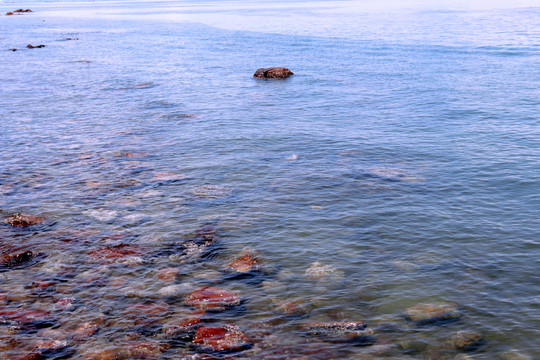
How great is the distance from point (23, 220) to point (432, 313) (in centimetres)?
1222

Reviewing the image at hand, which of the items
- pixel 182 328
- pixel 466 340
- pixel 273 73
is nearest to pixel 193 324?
pixel 182 328

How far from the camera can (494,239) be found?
13883 millimetres

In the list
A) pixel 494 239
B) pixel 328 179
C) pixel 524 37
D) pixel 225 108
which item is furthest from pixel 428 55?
pixel 494 239

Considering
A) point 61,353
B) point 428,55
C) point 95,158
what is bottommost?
point 61,353

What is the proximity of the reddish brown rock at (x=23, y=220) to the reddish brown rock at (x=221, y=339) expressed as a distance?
7.88m

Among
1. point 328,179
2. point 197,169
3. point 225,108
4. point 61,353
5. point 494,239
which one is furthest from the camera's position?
point 225,108

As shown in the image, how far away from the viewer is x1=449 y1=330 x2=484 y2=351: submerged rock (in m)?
9.66

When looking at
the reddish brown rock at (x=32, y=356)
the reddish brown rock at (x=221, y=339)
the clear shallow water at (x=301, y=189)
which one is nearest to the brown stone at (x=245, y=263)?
the clear shallow water at (x=301, y=189)

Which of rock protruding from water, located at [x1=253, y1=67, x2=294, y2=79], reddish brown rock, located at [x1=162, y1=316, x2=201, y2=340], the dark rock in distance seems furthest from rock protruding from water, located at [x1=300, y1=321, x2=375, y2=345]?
rock protruding from water, located at [x1=253, y1=67, x2=294, y2=79]

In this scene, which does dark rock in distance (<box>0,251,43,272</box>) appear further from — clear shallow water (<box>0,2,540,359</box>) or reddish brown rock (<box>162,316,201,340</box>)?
reddish brown rock (<box>162,316,201,340</box>)

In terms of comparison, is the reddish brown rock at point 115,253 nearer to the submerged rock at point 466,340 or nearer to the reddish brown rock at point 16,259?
the reddish brown rock at point 16,259

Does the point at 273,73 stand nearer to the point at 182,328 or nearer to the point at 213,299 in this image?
the point at 213,299

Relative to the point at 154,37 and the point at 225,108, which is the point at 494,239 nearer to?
the point at 225,108

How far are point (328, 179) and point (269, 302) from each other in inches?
325
